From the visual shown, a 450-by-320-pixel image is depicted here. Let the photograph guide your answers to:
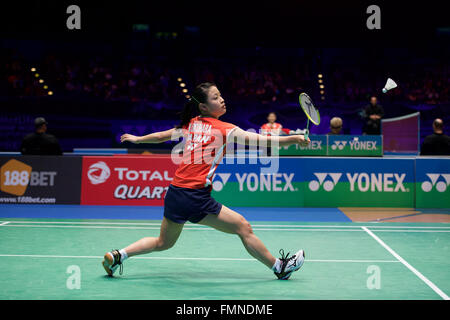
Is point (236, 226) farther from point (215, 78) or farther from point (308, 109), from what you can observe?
point (215, 78)

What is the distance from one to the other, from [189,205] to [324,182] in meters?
5.49

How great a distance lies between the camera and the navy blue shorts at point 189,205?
13.5 ft

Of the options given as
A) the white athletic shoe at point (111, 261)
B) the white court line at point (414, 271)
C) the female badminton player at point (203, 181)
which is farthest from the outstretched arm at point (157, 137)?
the white court line at point (414, 271)

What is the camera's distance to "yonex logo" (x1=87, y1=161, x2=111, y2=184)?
9211mm

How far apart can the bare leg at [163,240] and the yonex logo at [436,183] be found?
20.2 feet

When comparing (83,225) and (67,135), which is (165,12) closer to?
(67,135)

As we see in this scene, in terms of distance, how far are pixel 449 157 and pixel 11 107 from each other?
570 inches

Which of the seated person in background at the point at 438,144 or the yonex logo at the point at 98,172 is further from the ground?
the seated person in background at the point at 438,144

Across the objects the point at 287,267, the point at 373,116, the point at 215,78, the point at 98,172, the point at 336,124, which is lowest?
the point at 287,267

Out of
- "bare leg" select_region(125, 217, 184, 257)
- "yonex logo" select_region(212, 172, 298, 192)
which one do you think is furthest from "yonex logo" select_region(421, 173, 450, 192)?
"bare leg" select_region(125, 217, 184, 257)

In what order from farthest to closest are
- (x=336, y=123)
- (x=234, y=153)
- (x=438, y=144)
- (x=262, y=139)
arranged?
(x=336, y=123), (x=234, y=153), (x=438, y=144), (x=262, y=139)

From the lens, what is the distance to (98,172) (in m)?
9.23

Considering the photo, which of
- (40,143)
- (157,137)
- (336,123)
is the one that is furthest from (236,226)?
(336,123)

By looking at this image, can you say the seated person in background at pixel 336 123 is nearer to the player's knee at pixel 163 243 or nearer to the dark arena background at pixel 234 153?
the dark arena background at pixel 234 153
